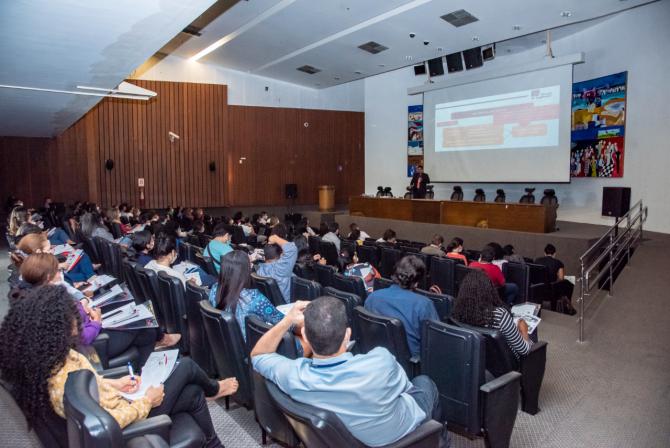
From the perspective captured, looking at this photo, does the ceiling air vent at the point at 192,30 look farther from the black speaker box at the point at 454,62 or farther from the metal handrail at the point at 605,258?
the metal handrail at the point at 605,258

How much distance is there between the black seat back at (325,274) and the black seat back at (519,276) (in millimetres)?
2252

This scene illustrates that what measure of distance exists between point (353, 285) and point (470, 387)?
1.93 m

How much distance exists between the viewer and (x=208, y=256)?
5.13 meters

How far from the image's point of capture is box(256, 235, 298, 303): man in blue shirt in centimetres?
439

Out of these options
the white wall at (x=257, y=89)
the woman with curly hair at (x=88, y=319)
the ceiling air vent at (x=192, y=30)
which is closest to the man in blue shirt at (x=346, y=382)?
the woman with curly hair at (x=88, y=319)

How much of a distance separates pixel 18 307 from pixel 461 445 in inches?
95.4

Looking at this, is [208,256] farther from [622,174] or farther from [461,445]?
[622,174]

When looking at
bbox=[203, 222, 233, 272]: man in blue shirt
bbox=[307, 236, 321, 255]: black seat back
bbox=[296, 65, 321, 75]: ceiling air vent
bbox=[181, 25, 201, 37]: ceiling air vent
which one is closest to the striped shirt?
bbox=[203, 222, 233, 272]: man in blue shirt

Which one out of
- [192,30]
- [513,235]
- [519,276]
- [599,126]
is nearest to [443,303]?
[519,276]

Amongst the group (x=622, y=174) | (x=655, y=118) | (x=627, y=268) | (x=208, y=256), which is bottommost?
(x=627, y=268)

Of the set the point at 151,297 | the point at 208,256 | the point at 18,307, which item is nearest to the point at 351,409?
the point at 18,307

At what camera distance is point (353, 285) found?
4375mm

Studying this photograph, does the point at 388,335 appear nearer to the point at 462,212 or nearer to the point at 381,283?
the point at 381,283

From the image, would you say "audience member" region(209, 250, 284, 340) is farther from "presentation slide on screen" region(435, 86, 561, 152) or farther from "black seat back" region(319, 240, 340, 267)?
"presentation slide on screen" region(435, 86, 561, 152)
